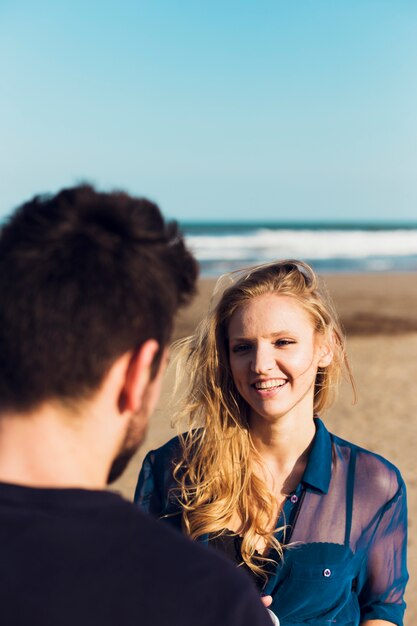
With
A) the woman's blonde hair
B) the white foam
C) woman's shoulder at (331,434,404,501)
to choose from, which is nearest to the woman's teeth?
the woman's blonde hair

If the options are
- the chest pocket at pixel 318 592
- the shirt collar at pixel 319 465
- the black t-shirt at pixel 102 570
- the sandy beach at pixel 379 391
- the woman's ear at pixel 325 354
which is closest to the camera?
the black t-shirt at pixel 102 570

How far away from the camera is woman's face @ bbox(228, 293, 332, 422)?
322 cm

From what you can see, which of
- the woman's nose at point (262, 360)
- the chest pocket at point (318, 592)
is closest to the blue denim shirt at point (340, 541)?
the chest pocket at point (318, 592)

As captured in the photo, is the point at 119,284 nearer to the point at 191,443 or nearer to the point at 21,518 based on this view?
the point at 21,518

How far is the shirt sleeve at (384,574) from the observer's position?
308 centimetres

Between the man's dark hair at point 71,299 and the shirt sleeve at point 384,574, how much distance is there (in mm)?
1982

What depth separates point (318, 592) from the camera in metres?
3.00

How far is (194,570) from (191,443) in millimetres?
2107

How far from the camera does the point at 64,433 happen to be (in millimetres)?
1386

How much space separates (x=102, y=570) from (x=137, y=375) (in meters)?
0.35

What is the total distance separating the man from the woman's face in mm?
1693

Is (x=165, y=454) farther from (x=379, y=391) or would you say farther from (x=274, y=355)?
(x=379, y=391)

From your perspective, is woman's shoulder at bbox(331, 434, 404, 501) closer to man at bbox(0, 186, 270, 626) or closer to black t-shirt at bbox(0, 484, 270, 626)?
man at bbox(0, 186, 270, 626)

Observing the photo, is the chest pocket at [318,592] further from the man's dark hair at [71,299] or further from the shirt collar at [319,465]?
the man's dark hair at [71,299]
